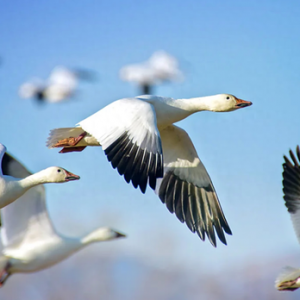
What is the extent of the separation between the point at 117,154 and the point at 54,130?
135cm

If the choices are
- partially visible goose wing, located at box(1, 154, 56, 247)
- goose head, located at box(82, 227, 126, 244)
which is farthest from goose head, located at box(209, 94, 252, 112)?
Result: goose head, located at box(82, 227, 126, 244)

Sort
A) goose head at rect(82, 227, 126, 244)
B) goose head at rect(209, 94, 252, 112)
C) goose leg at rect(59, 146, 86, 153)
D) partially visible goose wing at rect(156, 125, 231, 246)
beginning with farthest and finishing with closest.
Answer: goose head at rect(82, 227, 126, 244)
partially visible goose wing at rect(156, 125, 231, 246)
goose head at rect(209, 94, 252, 112)
goose leg at rect(59, 146, 86, 153)

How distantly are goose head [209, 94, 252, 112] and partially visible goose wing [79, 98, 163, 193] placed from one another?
3.91ft

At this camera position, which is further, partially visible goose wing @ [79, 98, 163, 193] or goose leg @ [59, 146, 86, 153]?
goose leg @ [59, 146, 86, 153]

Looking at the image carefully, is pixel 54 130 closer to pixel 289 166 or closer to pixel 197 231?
pixel 197 231

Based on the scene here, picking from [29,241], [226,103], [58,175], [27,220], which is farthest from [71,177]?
[29,241]

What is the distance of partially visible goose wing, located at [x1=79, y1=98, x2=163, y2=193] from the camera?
618 centimetres

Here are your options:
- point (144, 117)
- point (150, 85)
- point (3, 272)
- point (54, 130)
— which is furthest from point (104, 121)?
point (150, 85)

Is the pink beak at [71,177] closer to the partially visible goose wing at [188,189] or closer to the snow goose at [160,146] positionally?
the snow goose at [160,146]

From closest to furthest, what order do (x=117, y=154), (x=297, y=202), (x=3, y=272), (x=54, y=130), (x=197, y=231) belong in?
(x=117, y=154) → (x=54, y=130) → (x=197, y=231) → (x=297, y=202) → (x=3, y=272)

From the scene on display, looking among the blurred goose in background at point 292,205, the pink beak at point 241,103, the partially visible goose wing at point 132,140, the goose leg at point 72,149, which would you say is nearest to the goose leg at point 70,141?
the goose leg at point 72,149

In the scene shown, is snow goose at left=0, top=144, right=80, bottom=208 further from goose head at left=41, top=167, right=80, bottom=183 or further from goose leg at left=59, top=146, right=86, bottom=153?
goose leg at left=59, top=146, right=86, bottom=153

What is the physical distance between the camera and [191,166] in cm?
805

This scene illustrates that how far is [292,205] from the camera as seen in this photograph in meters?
8.52
